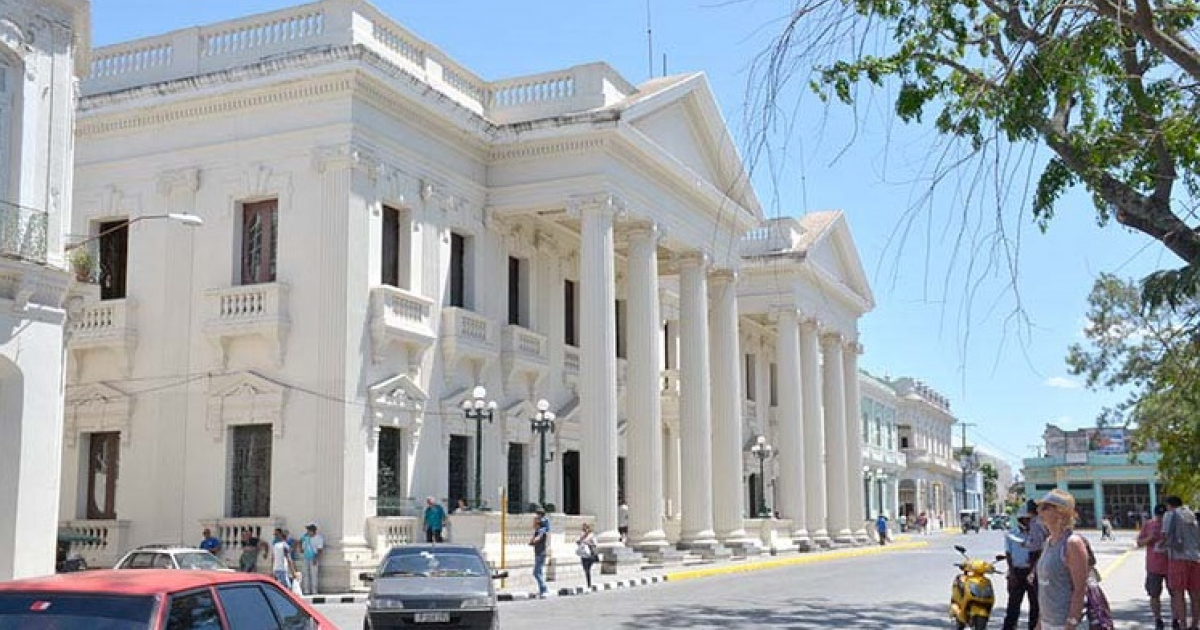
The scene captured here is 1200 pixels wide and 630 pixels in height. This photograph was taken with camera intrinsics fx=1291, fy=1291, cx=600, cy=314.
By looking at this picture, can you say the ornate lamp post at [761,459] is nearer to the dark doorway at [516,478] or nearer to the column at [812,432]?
the column at [812,432]

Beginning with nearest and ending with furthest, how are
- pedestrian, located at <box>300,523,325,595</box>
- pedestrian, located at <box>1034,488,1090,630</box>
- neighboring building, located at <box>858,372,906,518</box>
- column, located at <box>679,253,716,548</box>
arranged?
1. pedestrian, located at <box>1034,488,1090,630</box>
2. pedestrian, located at <box>300,523,325,595</box>
3. column, located at <box>679,253,716,548</box>
4. neighboring building, located at <box>858,372,906,518</box>

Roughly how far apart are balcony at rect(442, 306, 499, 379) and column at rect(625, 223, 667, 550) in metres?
4.04

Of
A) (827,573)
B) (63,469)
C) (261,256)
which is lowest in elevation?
(827,573)

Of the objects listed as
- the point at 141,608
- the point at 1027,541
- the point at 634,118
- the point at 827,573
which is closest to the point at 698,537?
the point at 827,573

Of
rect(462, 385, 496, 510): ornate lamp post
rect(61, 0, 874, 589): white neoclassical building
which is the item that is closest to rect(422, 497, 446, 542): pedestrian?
rect(61, 0, 874, 589): white neoclassical building

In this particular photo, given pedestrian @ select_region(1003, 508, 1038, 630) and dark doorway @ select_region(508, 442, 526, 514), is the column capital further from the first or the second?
pedestrian @ select_region(1003, 508, 1038, 630)

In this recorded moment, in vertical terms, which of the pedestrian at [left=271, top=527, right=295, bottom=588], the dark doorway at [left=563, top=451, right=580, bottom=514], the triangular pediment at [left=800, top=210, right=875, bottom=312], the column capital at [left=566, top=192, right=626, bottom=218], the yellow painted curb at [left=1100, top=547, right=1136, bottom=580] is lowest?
the yellow painted curb at [left=1100, top=547, right=1136, bottom=580]

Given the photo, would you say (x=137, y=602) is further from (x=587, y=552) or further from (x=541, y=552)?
(x=587, y=552)

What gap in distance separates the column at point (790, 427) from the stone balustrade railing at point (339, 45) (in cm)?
1539

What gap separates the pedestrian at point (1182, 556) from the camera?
592 inches

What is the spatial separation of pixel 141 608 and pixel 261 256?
71.9 feet

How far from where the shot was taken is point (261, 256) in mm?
27812

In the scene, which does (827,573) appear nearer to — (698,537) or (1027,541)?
(698,537)

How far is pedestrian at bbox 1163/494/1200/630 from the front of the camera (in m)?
15.0
